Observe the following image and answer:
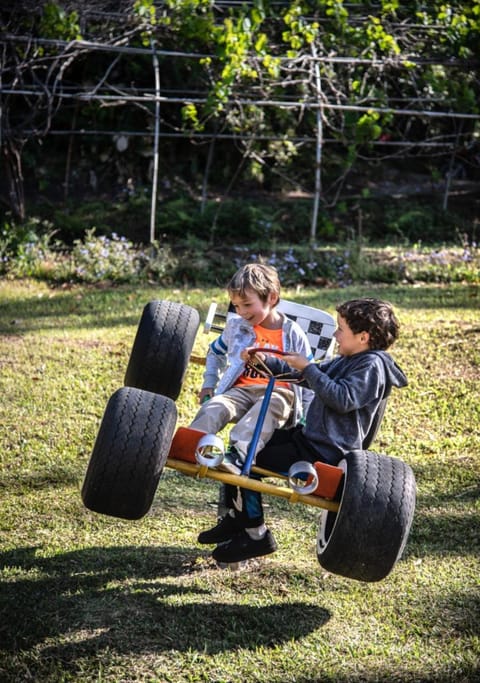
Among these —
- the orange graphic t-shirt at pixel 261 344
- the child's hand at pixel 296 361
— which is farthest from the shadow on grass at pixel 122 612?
the child's hand at pixel 296 361

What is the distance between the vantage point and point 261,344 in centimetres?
414

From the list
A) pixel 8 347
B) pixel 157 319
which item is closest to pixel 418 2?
pixel 8 347

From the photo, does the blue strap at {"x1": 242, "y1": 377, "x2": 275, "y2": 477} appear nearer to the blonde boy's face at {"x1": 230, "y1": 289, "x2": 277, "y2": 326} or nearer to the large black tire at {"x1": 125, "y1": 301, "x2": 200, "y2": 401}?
the blonde boy's face at {"x1": 230, "y1": 289, "x2": 277, "y2": 326}

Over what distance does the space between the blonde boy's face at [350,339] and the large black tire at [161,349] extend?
1.13 m

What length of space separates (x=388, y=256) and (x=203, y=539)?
6992 mm

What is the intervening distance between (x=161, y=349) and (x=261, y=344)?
0.61 meters

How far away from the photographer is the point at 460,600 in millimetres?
3654

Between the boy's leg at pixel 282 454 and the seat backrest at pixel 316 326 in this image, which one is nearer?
the boy's leg at pixel 282 454

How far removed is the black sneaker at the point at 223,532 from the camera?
148 inches

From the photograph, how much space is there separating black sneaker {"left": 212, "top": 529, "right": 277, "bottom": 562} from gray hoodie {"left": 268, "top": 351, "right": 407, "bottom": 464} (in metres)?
0.49

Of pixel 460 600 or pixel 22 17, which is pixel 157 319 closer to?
pixel 460 600

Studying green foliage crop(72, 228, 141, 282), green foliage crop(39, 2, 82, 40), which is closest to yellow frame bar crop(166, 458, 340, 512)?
green foliage crop(72, 228, 141, 282)

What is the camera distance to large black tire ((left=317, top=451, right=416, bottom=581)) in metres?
3.11

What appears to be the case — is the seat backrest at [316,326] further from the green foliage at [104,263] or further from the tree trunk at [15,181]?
the tree trunk at [15,181]
